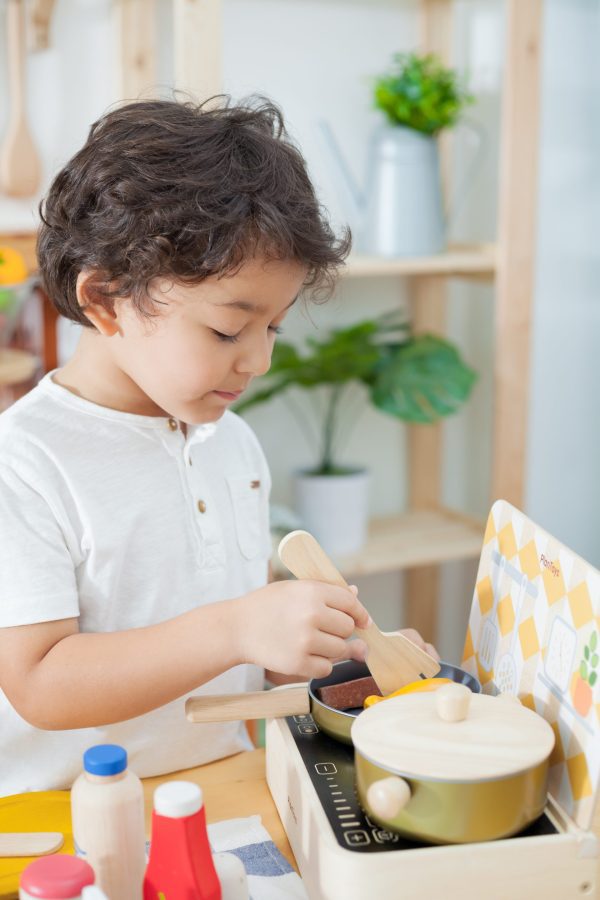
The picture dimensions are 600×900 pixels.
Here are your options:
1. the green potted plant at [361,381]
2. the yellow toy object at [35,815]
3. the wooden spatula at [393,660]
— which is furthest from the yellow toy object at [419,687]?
the green potted plant at [361,381]

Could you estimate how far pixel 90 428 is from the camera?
988 millimetres

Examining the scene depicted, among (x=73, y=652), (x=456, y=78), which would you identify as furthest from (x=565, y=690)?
(x=456, y=78)

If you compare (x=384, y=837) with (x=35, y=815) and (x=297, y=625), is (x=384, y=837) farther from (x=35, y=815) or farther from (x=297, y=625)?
(x=35, y=815)

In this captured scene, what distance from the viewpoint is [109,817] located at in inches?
25.6

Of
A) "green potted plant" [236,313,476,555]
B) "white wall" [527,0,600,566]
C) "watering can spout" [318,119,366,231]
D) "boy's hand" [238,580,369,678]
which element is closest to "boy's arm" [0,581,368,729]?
"boy's hand" [238,580,369,678]

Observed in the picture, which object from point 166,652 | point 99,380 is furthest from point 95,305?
point 166,652

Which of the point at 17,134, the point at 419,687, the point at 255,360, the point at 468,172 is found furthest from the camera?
the point at 468,172

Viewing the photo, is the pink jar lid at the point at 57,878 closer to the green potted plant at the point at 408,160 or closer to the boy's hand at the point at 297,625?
the boy's hand at the point at 297,625

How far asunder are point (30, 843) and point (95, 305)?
0.46 meters

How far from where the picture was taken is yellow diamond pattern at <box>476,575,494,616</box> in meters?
0.88

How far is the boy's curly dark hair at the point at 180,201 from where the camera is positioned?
0.85 meters

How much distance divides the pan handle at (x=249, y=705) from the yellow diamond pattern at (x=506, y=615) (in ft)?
0.58

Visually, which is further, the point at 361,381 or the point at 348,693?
the point at 361,381

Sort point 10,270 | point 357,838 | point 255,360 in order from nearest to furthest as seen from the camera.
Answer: point 357,838 → point 255,360 → point 10,270
